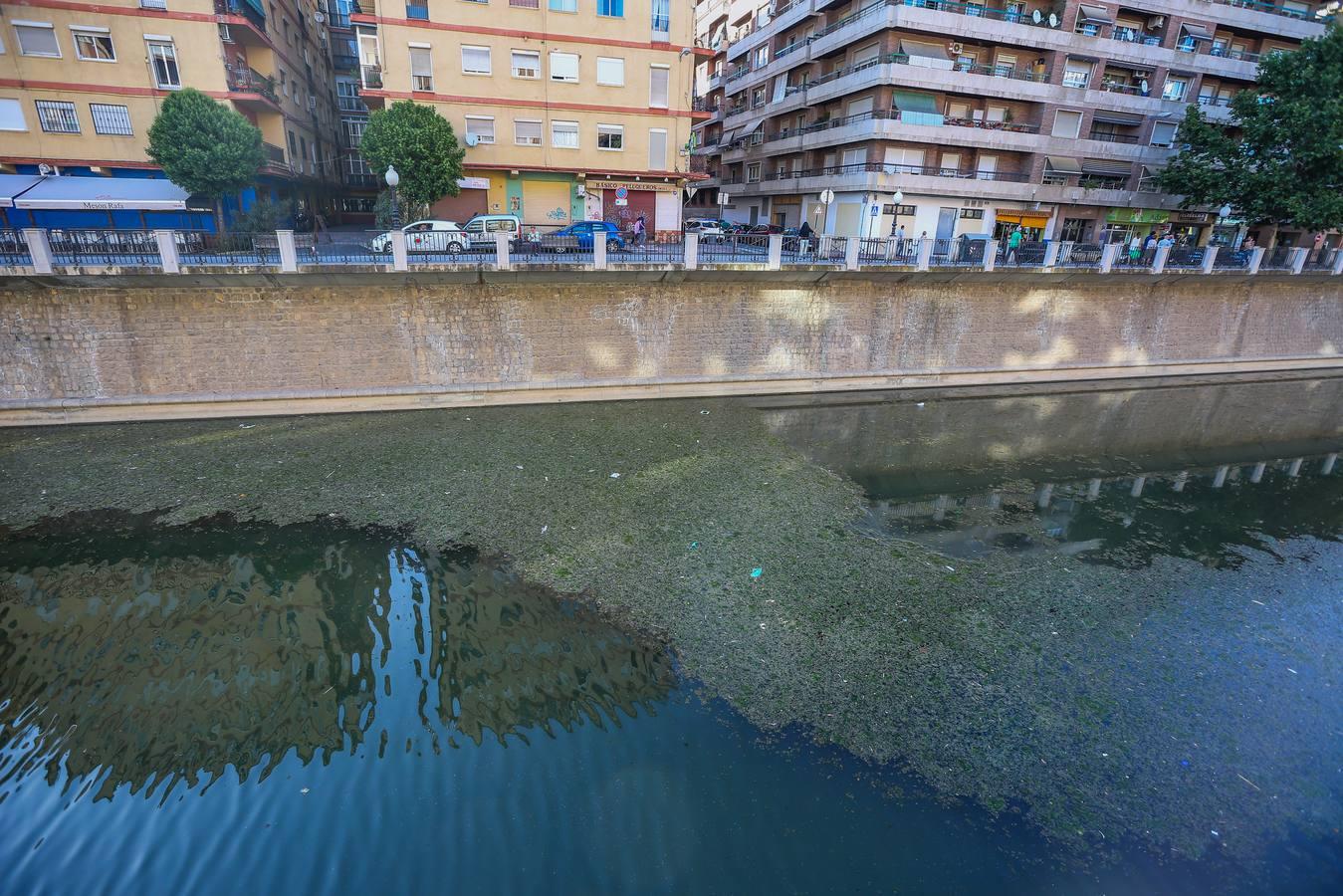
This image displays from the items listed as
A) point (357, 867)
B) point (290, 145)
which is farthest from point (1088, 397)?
point (290, 145)

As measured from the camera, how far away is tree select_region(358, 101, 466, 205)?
21531 millimetres

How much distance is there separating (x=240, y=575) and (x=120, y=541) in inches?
98.9

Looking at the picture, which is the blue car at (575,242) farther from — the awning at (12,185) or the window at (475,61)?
the awning at (12,185)

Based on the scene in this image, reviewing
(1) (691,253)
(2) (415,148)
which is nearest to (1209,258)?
(1) (691,253)

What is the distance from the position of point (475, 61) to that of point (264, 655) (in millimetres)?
23247

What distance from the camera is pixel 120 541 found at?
400 inches

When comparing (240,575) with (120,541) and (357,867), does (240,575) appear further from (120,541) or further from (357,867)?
(357,867)

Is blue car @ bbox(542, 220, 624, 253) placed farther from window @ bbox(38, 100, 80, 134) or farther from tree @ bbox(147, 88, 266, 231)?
window @ bbox(38, 100, 80, 134)

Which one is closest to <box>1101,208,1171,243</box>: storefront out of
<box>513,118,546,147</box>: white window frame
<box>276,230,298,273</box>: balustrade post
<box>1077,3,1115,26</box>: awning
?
<box>1077,3,1115,26</box>: awning

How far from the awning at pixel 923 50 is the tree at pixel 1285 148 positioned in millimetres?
10305

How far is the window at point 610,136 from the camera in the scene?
25469 mm

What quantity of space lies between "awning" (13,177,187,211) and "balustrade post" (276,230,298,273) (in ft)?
29.8

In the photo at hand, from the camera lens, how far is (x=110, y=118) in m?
22.0

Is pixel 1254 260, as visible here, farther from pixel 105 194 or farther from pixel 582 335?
pixel 105 194
